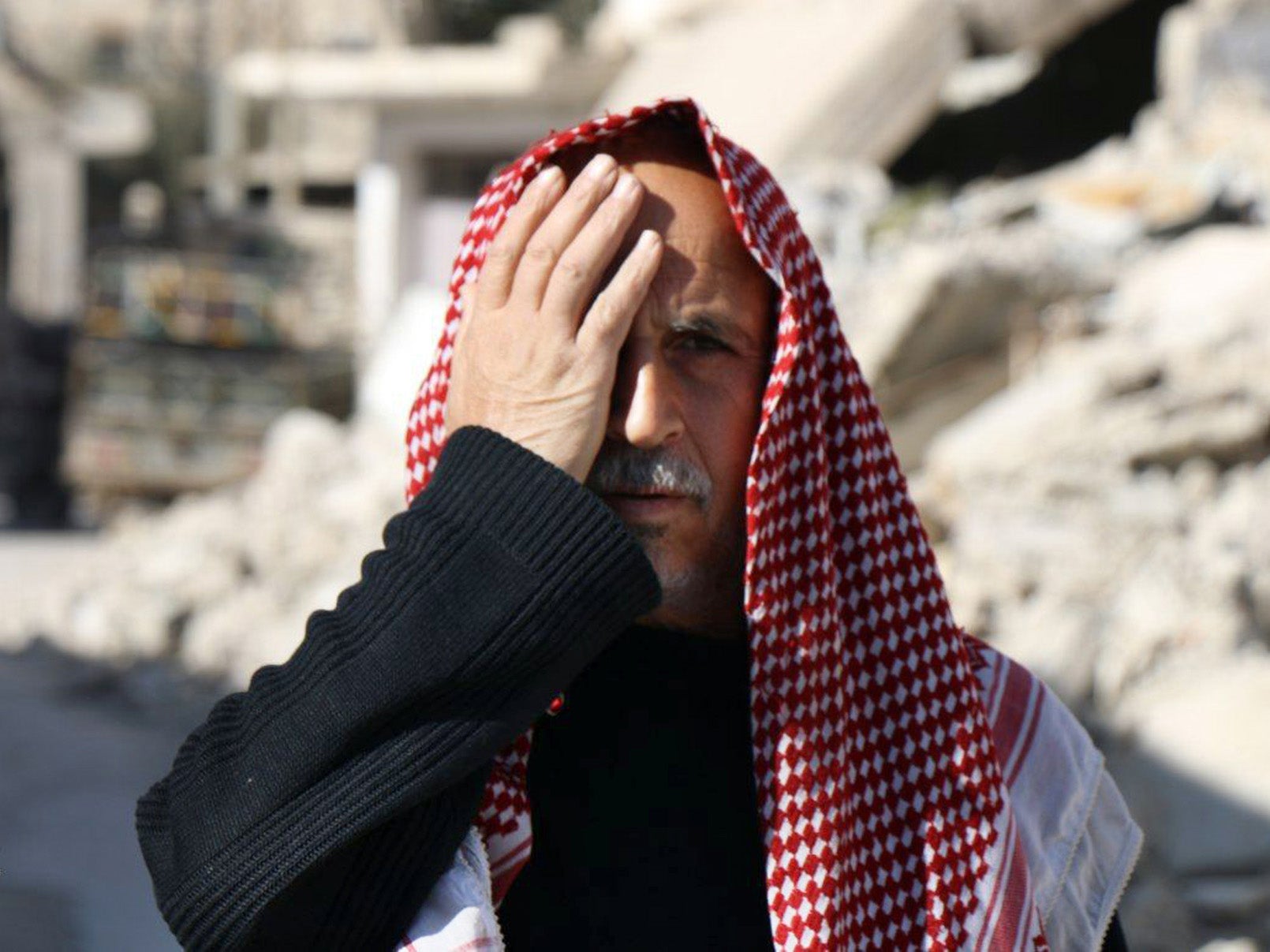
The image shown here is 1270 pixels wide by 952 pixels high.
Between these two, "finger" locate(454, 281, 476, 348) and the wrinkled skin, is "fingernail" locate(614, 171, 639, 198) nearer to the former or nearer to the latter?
the wrinkled skin

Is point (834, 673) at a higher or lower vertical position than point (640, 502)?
lower

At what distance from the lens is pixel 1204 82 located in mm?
9617

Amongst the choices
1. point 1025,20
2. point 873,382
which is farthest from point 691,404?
point 1025,20

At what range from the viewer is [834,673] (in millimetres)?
1474

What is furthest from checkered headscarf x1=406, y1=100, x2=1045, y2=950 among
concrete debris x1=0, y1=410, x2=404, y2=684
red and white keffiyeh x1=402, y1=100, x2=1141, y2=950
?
concrete debris x1=0, y1=410, x2=404, y2=684

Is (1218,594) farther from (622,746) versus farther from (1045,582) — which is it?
(622,746)

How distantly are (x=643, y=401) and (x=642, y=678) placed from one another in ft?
0.88

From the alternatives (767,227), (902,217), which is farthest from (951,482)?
(767,227)

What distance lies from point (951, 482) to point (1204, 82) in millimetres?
5138

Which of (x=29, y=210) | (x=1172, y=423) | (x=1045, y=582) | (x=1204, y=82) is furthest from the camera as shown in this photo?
(x=29, y=210)

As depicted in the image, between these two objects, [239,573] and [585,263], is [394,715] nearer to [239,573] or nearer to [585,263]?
[585,263]

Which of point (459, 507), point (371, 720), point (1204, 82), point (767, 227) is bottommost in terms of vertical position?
point (371, 720)

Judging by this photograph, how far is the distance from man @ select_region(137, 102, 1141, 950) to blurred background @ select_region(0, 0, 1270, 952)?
7.50 feet

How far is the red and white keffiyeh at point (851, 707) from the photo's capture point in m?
1.41
